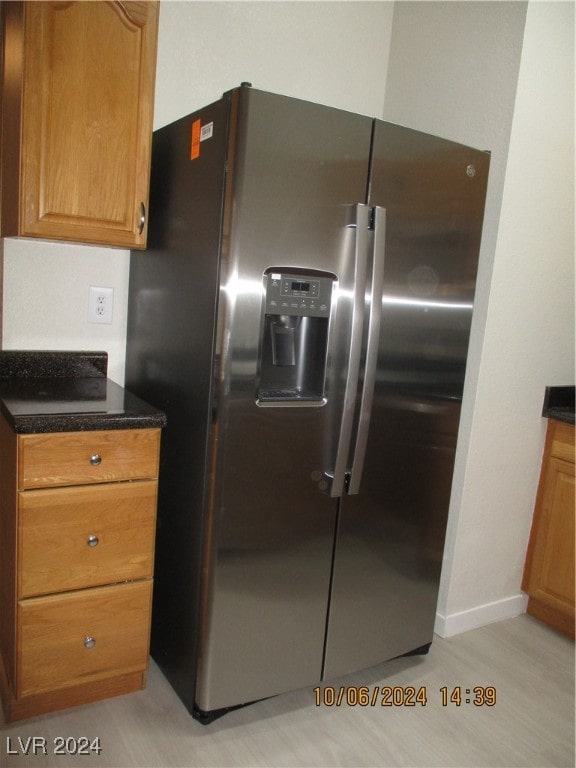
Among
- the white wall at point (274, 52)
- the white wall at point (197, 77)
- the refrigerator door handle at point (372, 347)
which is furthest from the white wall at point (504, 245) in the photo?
the refrigerator door handle at point (372, 347)

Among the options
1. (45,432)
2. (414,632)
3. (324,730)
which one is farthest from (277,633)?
(45,432)

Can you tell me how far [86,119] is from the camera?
1.58m

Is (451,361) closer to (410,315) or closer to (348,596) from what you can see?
(410,315)

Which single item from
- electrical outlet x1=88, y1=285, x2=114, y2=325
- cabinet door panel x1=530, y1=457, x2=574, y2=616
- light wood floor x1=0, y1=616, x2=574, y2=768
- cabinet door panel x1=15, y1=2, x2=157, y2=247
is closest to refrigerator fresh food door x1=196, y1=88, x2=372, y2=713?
light wood floor x1=0, y1=616, x2=574, y2=768

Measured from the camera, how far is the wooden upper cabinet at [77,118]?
1.51 metres

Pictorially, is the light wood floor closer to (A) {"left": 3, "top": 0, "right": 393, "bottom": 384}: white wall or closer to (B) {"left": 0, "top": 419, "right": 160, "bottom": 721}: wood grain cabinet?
(B) {"left": 0, "top": 419, "right": 160, "bottom": 721}: wood grain cabinet

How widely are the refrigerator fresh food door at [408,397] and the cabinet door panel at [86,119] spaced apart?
679mm

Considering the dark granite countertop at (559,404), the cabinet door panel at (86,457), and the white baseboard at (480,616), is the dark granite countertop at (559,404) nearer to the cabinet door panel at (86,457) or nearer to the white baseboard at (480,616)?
the white baseboard at (480,616)

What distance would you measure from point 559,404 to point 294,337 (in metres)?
1.30

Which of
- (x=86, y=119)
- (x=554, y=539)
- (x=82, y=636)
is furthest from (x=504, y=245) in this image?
(x=82, y=636)

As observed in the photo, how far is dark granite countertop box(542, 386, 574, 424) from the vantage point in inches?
89.6

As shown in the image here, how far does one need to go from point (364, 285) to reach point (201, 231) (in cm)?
46

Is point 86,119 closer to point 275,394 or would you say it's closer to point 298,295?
point 298,295

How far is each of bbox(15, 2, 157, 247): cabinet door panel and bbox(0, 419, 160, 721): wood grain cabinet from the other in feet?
1.98
